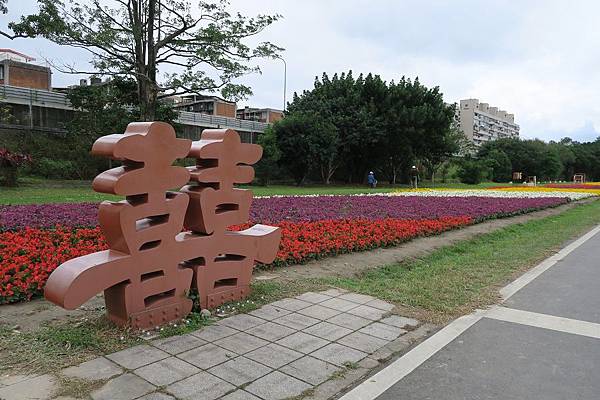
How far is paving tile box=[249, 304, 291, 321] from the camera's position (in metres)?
4.59

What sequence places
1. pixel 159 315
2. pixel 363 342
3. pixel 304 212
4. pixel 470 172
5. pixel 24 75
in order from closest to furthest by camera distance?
pixel 363 342 → pixel 159 315 → pixel 304 212 → pixel 24 75 → pixel 470 172

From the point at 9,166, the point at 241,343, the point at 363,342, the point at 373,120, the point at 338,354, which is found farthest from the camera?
the point at 373,120

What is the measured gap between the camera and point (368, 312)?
4836 mm

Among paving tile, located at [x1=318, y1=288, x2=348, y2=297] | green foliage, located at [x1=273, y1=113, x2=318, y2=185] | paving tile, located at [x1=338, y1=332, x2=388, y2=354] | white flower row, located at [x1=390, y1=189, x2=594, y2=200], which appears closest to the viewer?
paving tile, located at [x1=338, y1=332, x2=388, y2=354]

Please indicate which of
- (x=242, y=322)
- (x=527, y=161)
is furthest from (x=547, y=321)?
(x=527, y=161)

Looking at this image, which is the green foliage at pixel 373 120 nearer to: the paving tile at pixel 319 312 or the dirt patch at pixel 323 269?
the dirt patch at pixel 323 269

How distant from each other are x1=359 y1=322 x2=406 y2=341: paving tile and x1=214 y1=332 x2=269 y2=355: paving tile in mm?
971

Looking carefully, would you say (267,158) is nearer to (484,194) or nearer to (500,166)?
(484,194)

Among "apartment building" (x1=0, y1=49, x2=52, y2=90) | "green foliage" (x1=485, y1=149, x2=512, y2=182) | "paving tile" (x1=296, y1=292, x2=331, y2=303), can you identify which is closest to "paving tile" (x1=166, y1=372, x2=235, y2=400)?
"paving tile" (x1=296, y1=292, x2=331, y2=303)

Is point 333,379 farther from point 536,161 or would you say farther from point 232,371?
point 536,161

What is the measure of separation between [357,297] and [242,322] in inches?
59.3

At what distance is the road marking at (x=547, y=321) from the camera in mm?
4574

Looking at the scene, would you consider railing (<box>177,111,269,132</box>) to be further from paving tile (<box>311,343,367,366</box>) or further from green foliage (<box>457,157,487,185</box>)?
paving tile (<box>311,343,367,366</box>)

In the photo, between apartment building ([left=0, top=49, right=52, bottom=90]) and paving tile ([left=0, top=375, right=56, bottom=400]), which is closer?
paving tile ([left=0, top=375, right=56, bottom=400])
